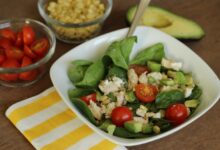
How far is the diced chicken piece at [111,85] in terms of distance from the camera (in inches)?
35.9

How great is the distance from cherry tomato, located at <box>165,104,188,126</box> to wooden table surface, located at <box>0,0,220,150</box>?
0.04m

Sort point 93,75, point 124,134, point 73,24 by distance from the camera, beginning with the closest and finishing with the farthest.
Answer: point 124,134
point 93,75
point 73,24

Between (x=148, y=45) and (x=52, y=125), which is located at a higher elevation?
(x=148, y=45)

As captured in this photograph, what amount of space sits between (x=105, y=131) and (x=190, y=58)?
292 millimetres

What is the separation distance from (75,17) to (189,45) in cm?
30

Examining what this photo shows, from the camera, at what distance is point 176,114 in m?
0.86

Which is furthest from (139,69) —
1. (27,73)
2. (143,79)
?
(27,73)

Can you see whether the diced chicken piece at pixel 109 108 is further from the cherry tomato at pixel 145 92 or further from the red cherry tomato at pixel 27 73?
the red cherry tomato at pixel 27 73

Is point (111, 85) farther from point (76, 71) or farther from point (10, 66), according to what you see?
point (10, 66)

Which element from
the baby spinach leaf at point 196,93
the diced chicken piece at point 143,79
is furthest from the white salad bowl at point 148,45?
the diced chicken piece at point 143,79

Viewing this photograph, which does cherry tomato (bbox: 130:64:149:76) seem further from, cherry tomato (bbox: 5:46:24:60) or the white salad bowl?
cherry tomato (bbox: 5:46:24:60)

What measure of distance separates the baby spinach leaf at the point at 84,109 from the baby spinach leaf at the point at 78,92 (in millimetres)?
37

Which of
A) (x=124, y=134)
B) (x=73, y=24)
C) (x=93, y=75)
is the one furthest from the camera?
(x=73, y=24)

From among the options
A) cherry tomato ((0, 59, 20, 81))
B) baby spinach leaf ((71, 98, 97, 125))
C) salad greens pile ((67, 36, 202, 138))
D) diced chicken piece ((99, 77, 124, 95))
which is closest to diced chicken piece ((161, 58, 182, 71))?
salad greens pile ((67, 36, 202, 138))
